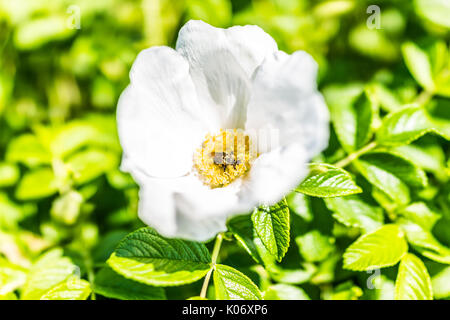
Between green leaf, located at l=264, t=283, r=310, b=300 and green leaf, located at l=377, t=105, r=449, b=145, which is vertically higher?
green leaf, located at l=377, t=105, r=449, b=145

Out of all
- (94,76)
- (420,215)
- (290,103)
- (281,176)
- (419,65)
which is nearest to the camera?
(281,176)

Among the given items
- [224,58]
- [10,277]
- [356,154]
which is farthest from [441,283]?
[10,277]

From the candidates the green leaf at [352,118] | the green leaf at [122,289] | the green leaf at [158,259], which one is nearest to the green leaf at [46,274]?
the green leaf at [122,289]

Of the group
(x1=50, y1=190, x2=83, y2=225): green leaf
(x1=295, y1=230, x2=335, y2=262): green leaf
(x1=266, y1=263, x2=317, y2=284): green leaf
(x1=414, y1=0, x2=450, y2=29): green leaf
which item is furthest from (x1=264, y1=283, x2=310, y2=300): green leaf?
(x1=414, y1=0, x2=450, y2=29): green leaf

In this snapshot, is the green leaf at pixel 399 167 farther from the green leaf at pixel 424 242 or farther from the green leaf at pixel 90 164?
the green leaf at pixel 90 164

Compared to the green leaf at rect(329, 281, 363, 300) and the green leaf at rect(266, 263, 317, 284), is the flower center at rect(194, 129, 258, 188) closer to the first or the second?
the green leaf at rect(266, 263, 317, 284)

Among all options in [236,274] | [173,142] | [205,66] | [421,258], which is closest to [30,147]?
[173,142]

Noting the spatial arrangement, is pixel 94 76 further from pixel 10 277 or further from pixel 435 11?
pixel 435 11
